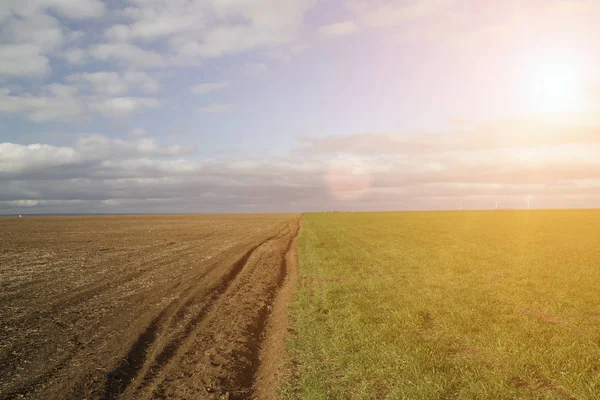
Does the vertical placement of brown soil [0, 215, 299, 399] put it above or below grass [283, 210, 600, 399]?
below

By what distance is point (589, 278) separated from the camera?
67.4 ft

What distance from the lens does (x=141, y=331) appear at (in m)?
12.5

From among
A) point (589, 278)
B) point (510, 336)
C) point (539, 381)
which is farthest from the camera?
point (589, 278)

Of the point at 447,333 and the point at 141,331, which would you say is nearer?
the point at 447,333

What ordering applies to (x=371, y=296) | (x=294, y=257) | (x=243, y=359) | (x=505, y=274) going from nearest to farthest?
(x=243, y=359), (x=371, y=296), (x=505, y=274), (x=294, y=257)

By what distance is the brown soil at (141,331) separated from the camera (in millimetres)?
9062

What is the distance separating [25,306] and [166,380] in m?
10.1

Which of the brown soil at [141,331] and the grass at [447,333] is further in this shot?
the brown soil at [141,331]

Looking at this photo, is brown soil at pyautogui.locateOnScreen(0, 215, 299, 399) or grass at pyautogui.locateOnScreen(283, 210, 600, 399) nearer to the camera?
grass at pyautogui.locateOnScreen(283, 210, 600, 399)

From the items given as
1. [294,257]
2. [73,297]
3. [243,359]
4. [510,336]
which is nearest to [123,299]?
[73,297]

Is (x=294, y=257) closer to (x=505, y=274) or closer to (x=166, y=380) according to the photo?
(x=505, y=274)

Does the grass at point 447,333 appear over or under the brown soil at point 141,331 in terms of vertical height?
over

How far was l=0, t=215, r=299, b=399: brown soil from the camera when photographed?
29.7 ft

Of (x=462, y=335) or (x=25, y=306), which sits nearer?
(x=462, y=335)
